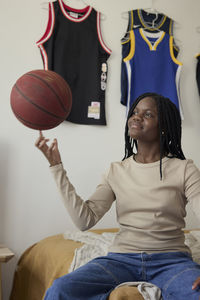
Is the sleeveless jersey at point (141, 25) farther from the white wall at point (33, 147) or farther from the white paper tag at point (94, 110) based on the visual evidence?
the white paper tag at point (94, 110)

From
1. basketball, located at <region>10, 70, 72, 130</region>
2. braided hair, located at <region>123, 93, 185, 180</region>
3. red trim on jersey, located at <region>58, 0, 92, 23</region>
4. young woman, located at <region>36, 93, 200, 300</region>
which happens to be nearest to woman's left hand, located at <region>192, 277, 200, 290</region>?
young woman, located at <region>36, 93, 200, 300</region>

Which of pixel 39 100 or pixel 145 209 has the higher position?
pixel 39 100

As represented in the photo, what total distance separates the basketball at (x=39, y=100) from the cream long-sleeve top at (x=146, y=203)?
184mm

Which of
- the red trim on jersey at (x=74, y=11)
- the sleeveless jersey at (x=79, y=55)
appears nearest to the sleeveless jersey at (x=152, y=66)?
the sleeveless jersey at (x=79, y=55)

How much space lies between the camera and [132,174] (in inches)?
58.9

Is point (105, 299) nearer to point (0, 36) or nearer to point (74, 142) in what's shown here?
point (74, 142)

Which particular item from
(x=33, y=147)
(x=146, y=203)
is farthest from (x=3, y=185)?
(x=146, y=203)

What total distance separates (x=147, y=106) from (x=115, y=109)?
1.02 m

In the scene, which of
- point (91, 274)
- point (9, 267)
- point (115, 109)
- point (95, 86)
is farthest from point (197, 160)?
point (91, 274)

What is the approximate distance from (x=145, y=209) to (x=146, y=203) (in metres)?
0.02

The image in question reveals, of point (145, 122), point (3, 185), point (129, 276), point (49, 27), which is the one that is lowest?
point (129, 276)

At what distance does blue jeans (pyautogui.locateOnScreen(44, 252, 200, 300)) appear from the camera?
3.59ft

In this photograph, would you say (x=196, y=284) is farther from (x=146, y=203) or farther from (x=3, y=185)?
(x=3, y=185)

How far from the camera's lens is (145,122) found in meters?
1.52
